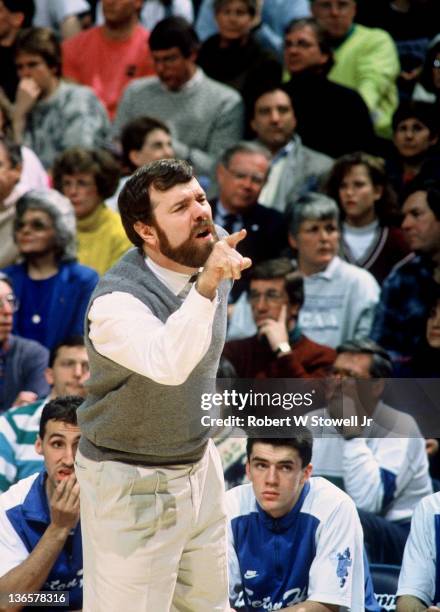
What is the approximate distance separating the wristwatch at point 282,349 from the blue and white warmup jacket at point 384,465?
789 millimetres

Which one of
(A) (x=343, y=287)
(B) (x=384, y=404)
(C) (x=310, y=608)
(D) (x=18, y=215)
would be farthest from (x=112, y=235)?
(C) (x=310, y=608)

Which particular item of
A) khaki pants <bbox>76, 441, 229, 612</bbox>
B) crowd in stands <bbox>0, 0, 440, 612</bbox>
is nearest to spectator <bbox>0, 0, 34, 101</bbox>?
crowd in stands <bbox>0, 0, 440, 612</bbox>

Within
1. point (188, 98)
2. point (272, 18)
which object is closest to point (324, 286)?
point (188, 98)

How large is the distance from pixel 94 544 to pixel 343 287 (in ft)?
8.26

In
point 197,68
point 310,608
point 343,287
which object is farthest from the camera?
point 197,68

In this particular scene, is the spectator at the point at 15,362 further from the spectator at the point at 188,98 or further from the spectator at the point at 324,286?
the spectator at the point at 188,98

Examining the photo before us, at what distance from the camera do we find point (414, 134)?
257 inches

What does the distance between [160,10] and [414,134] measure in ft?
6.14

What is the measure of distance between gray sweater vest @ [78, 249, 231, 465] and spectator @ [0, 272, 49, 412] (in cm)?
185

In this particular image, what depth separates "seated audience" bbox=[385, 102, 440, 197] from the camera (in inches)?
257

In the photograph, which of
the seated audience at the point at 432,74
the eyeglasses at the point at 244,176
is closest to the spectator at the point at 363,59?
the seated audience at the point at 432,74

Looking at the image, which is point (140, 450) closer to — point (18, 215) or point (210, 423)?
point (210, 423)

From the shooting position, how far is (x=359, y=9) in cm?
744

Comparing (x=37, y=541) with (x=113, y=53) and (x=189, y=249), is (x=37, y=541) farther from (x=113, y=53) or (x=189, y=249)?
(x=113, y=53)
